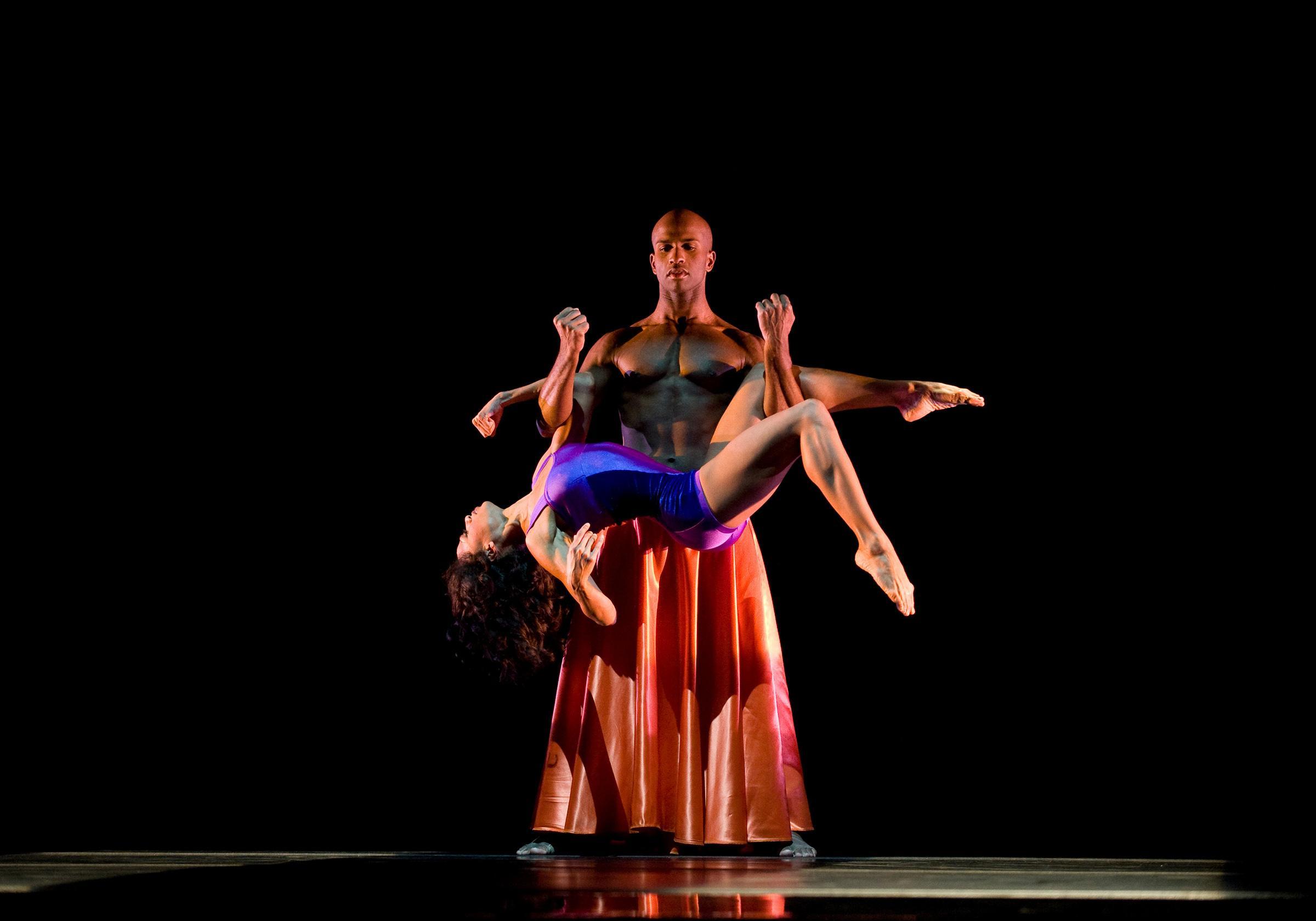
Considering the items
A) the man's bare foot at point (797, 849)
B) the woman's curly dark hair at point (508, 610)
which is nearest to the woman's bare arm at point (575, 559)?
the woman's curly dark hair at point (508, 610)

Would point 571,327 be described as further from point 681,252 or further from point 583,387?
point 681,252

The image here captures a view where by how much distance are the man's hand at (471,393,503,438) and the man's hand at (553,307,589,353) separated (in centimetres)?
24

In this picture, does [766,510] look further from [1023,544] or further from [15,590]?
[15,590]

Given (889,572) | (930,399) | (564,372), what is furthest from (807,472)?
(564,372)

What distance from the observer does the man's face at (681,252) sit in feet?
10.9

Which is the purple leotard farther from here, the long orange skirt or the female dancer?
the long orange skirt

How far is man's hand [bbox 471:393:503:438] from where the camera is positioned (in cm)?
320

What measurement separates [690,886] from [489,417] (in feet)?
4.73

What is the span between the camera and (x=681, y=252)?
3332 mm

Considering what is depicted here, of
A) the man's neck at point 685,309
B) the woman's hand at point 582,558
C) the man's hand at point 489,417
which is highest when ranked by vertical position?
the man's neck at point 685,309

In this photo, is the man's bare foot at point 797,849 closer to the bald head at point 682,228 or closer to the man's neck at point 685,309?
the man's neck at point 685,309

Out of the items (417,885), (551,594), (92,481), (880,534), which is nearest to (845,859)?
(880,534)

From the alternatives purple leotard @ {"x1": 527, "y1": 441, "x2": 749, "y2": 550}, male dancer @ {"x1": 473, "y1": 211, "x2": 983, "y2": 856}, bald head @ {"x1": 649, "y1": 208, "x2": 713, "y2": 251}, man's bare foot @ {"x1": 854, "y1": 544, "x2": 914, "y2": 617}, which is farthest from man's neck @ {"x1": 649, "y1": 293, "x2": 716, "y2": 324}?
man's bare foot @ {"x1": 854, "y1": 544, "x2": 914, "y2": 617}

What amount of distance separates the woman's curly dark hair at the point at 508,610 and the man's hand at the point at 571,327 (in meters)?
0.57
